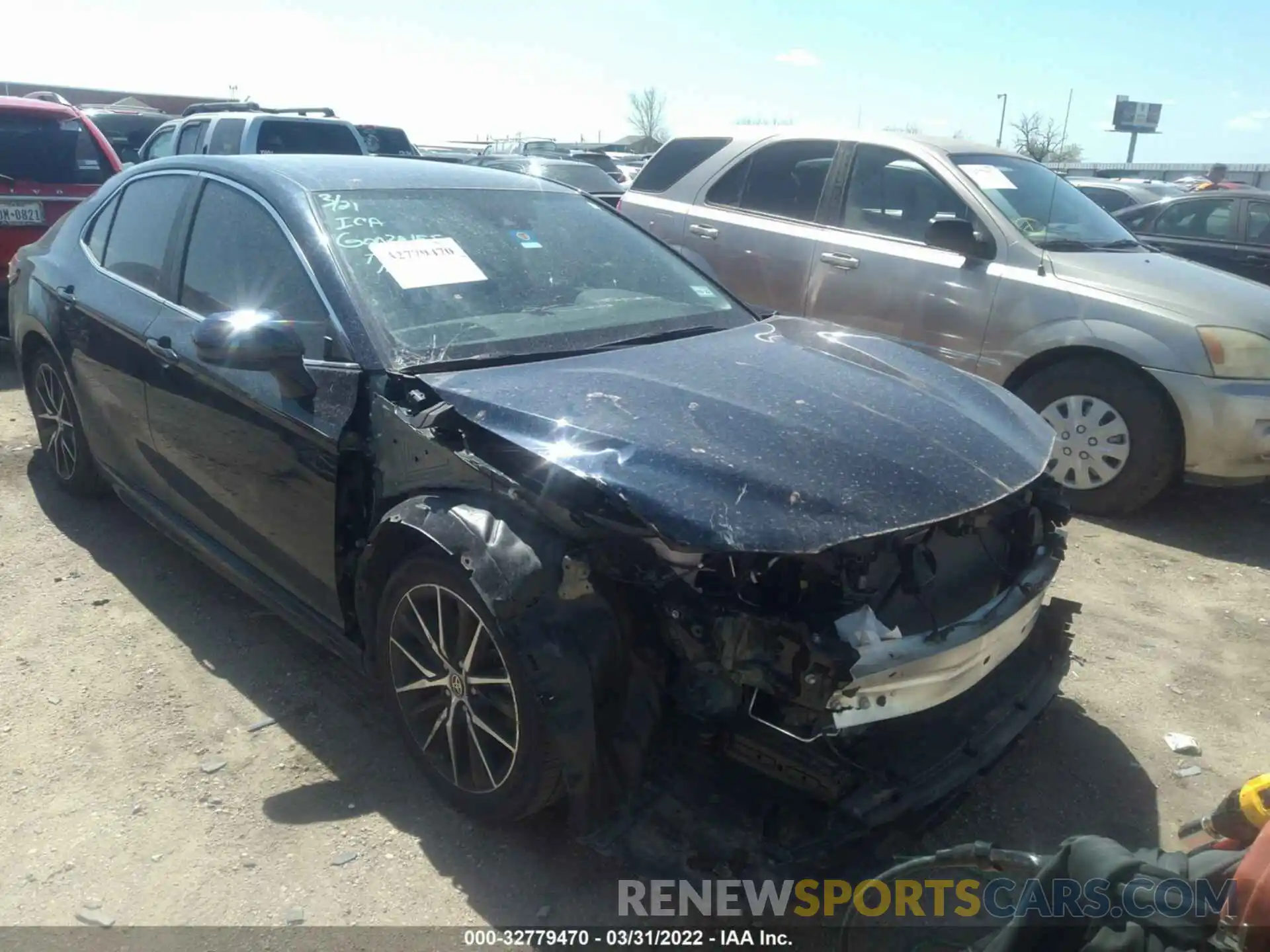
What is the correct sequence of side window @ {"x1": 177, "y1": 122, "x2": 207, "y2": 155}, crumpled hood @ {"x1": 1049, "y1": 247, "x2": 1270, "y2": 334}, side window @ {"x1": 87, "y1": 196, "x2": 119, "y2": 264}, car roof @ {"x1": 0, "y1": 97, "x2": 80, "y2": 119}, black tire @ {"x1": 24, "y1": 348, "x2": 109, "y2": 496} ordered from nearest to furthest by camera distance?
side window @ {"x1": 87, "y1": 196, "x2": 119, "y2": 264}
black tire @ {"x1": 24, "y1": 348, "x2": 109, "y2": 496}
crumpled hood @ {"x1": 1049, "y1": 247, "x2": 1270, "y2": 334}
car roof @ {"x1": 0, "y1": 97, "x2": 80, "y2": 119}
side window @ {"x1": 177, "y1": 122, "x2": 207, "y2": 155}

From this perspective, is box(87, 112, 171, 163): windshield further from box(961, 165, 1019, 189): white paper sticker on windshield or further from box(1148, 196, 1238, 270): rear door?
box(1148, 196, 1238, 270): rear door

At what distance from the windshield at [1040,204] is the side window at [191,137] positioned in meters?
8.81

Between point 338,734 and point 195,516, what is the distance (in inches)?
42.3

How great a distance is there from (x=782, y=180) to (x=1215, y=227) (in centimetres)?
526

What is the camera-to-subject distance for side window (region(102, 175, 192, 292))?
3.86 m

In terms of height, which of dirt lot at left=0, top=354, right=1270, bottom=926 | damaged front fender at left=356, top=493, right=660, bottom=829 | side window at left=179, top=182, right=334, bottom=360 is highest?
side window at left=179, top=182, right=334, bottom=360

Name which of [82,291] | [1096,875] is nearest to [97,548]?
[82,291]

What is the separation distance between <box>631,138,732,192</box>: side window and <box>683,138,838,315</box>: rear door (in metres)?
0.30

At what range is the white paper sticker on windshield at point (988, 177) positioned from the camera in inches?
226

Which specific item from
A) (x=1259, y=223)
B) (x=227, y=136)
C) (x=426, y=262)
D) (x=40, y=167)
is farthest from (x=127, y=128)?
(x=1259, y=223)

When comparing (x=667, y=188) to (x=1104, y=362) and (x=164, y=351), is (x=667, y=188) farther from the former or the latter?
(x=164, y=351)

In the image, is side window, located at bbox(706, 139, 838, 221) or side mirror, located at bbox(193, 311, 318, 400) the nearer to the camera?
side mirror, located at bbox(193, 311, 318, 400)

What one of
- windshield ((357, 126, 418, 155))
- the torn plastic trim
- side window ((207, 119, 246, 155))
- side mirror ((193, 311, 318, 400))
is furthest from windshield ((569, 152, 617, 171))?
the torn plastic trim

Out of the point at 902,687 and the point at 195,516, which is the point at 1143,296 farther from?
the point at 195,516
